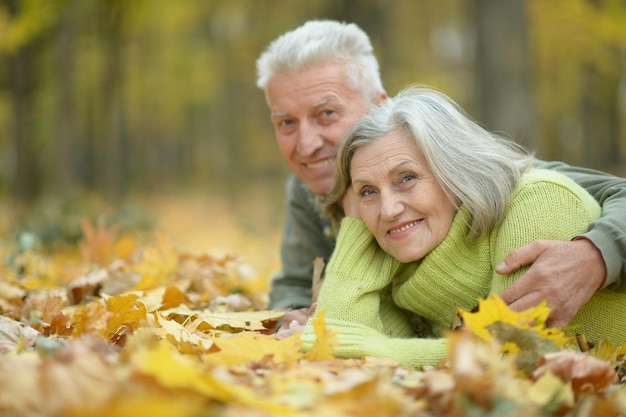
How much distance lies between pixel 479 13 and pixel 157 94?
15.9 meters

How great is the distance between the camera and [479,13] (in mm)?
7547

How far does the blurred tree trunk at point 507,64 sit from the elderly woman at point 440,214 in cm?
481

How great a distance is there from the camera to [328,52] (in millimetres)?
3398

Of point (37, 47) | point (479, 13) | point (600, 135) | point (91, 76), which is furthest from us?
point (600, 135)

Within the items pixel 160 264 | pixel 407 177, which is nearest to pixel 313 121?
pixel 407 177

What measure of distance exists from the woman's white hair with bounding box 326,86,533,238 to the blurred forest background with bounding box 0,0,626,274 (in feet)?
4.60

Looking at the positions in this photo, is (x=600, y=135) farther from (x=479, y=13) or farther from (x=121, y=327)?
(x=121, y=327)

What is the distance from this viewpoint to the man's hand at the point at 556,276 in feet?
7.42

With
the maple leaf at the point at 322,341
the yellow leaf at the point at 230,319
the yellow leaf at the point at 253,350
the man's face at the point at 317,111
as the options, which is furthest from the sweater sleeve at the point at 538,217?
the man's face at the point at 317,111

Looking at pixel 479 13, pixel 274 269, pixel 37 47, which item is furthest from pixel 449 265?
pixel 37 47

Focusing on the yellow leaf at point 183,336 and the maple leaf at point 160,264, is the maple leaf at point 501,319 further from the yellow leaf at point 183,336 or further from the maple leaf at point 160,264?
the maple leaf at point 160,264

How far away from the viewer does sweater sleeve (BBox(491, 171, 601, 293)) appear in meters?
2.42

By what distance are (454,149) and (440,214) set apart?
0.79 ft

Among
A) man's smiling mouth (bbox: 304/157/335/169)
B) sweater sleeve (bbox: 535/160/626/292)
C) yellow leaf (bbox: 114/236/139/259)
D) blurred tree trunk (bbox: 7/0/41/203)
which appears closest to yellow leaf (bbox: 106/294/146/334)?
man's smiling mouth (bbox: 304/157/335/169)
